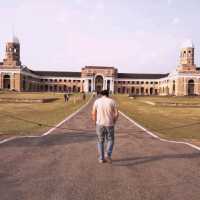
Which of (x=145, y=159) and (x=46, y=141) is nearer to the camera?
(x=145, y=159)

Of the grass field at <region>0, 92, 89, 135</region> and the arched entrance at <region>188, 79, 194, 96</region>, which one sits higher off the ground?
the arched entrance at <region>188, 79, 194, 96</region>

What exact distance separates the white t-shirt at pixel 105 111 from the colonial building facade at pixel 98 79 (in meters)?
108

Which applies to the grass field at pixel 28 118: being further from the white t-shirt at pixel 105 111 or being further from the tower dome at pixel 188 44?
the tower dome at pixel 188 44

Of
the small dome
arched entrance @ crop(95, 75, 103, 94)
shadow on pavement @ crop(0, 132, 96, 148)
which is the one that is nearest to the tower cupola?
arched entrance @ crop(95, 75, 103, 94)

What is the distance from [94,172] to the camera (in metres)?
7.20

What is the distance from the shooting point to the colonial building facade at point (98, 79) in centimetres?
11412

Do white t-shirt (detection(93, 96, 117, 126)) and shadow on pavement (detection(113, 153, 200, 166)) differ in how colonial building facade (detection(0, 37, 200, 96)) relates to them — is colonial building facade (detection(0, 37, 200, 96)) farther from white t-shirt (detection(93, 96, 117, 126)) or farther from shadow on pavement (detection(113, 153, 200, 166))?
white t-shirt (detection(93, 96, 117, 126))

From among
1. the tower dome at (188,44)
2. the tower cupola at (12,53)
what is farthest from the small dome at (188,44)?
the tower cupola at (12,53)

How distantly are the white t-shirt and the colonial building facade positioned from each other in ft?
356

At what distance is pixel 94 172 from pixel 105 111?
1913 mm

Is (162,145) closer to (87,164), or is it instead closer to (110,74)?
(87,164)

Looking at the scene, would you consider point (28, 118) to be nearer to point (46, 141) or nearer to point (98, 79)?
point (46, 141)

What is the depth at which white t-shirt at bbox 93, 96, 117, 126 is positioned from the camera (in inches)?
329

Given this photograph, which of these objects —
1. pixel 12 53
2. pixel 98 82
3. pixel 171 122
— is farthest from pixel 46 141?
pixel 98 82
